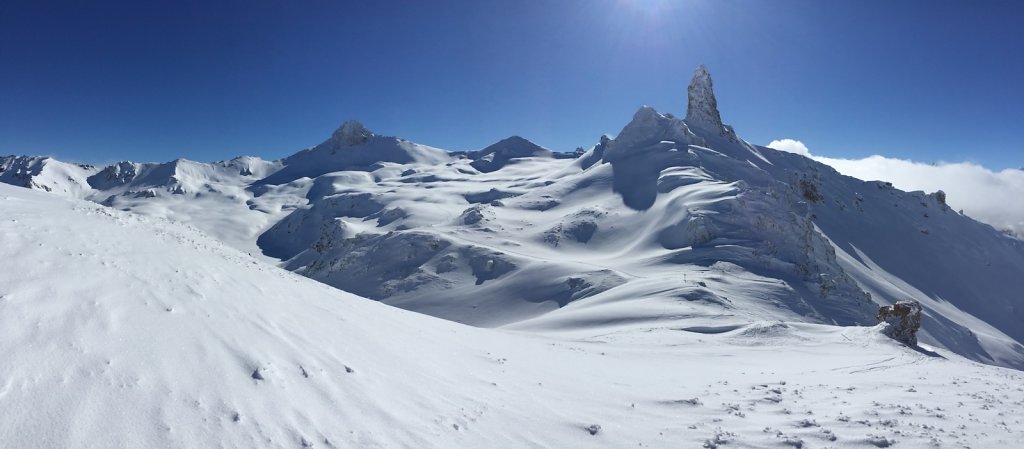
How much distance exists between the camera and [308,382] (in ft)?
30.0

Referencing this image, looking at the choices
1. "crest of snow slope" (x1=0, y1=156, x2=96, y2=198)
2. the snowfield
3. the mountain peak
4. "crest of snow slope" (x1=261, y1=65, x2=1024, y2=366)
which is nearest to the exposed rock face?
the snowfield

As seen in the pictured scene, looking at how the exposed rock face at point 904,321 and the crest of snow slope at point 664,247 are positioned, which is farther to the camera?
the crest of snow slope at point 664,247

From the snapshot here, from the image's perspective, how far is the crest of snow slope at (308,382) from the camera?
23.0 feet

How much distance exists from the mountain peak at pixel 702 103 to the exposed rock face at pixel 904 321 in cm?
9223

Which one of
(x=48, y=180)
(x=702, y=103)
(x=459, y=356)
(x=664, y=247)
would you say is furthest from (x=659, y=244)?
(x=48, y=180)

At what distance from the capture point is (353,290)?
60.1 meters

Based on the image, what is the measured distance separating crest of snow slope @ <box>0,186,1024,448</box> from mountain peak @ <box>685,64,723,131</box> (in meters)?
106

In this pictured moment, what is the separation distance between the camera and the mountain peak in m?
115

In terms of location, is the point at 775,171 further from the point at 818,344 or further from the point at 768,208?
the point at 818,344

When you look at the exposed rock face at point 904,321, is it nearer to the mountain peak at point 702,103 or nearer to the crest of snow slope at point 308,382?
the crest of snow slope at point 308,382

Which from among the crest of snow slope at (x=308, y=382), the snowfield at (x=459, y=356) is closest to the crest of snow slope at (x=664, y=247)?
the snowfield at (x=459, y=356)

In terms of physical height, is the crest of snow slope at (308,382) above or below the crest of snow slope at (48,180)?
below

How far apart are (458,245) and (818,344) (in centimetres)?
4275

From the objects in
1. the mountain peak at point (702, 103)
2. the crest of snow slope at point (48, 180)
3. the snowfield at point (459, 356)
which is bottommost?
the snowfield at point (459, 356)
